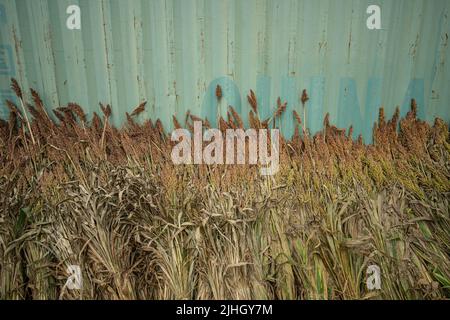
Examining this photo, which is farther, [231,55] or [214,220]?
[231,55]

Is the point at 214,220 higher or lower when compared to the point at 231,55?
lower

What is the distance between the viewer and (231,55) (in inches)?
122

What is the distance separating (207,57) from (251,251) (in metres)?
1.90

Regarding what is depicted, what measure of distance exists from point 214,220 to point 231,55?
166cm

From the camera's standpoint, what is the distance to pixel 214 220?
7.61 feet

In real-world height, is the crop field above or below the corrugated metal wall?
below

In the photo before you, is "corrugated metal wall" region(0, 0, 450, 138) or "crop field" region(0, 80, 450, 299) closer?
"crop field" region(0, 80, 450, 299)

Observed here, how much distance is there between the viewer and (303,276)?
2.07 meters

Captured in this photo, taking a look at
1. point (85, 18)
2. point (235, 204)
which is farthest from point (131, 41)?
point (235, 204)

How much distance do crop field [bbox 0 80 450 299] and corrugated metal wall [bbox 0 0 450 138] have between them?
39 cm

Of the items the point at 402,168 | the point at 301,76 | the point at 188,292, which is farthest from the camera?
the point at 301,76

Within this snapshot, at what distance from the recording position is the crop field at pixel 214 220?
2057 mm

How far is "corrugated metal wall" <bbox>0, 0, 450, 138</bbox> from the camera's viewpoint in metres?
3.01

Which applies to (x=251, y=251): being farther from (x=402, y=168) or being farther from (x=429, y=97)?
(x=429, y=97)
